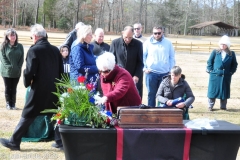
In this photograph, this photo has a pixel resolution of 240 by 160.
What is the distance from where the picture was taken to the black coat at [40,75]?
16.4 ft

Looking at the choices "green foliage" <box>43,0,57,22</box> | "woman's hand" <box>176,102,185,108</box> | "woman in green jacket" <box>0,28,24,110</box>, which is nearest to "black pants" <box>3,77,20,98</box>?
"woman in green jacket" <box>0,28,24,110</box>

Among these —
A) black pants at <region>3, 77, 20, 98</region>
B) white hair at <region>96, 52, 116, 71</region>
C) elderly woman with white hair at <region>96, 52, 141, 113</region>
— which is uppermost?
white hair at <region>96, 52, 116, 71</region>

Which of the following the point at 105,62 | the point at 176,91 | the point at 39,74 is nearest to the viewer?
the point at 105,62

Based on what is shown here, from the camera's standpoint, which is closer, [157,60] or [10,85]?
[157,60]

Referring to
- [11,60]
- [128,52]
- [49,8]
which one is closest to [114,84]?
[128,52]

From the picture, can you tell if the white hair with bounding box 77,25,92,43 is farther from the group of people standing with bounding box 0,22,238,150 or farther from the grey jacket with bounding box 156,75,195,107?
the grey jacket with bounding box 156,75,195,107

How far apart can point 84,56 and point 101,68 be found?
1.41m

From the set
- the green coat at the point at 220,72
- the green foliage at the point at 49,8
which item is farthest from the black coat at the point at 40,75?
the green foliage at the point at 49,8

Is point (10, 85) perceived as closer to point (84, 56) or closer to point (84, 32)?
point (84, 56)

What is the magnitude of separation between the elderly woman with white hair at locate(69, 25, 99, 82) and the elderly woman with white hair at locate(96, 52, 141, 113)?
41.2 inches

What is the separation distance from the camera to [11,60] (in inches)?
312

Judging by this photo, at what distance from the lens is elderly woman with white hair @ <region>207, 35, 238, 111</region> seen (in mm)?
8609

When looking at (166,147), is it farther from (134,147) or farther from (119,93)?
(119,93)

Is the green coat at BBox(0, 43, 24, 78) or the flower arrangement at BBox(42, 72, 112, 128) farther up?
the green coat at BBox(0, 43, 24, 78)
